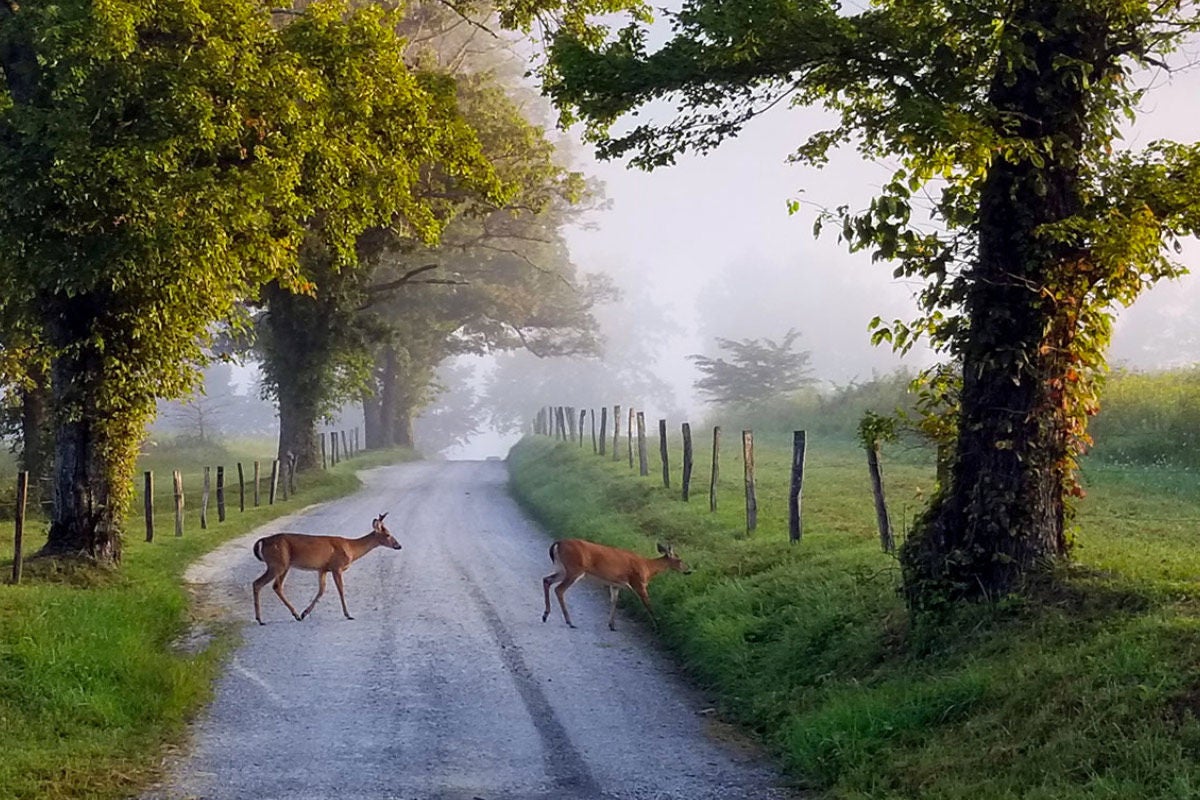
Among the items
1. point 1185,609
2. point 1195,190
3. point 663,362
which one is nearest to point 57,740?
point 1185,609

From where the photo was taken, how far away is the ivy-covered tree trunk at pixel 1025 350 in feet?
29.4

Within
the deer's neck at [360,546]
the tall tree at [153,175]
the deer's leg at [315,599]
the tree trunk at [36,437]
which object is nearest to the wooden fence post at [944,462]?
the deer's leg at [315,599]

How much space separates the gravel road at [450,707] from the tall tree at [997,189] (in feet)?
9.24

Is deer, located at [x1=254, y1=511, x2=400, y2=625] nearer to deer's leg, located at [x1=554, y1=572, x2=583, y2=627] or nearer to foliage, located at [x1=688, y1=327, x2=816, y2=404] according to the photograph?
deer's leg, located at [x1=554, y1=572, x2=583, y2=627]

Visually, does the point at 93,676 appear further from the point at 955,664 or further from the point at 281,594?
the point at 955,664

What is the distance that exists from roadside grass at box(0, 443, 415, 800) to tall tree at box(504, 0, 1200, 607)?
6.23 metres

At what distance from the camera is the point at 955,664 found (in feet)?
27.2

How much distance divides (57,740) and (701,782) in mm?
4671

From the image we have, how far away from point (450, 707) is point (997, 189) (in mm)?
6423

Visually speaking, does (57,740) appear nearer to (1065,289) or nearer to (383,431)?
(1065,289)

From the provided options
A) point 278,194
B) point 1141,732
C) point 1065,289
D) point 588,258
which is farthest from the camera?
point 588,258

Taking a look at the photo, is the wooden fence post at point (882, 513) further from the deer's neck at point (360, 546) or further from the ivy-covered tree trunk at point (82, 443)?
the ivy-covered tree trunk at point (82, 443)

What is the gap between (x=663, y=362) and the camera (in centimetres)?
12812

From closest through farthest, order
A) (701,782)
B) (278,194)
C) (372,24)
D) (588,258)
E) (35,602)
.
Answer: (701,782) → (35,602) → (278,194) → (372,24) → (588,258)
